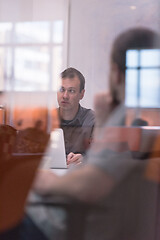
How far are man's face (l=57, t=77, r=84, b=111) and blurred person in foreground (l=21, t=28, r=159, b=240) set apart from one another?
413mm

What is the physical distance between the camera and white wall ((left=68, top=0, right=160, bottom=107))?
77 cm

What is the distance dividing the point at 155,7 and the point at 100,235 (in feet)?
3.14

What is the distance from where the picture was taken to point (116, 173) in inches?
24.6

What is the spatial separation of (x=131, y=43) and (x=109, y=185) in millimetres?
280

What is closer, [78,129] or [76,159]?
[76,159]

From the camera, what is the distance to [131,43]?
2.15 feet

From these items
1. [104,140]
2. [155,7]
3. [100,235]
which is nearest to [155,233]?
[100,235]

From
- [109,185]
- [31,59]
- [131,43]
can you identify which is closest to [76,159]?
[109,185]

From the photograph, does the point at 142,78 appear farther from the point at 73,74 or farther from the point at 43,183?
the point at 73,74

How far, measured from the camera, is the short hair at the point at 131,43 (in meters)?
0.65

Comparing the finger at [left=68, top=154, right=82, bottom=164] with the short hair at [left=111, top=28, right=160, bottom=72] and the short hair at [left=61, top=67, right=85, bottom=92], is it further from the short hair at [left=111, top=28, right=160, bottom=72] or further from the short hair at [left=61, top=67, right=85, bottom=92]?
the short hair at [left=61, top=67, right=85, bottom=92]


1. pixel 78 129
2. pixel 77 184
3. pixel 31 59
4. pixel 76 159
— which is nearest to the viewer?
pixel 77 184

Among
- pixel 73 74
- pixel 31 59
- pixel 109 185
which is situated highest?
pixel 31 59

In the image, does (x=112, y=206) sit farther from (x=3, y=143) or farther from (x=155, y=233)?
(x=3, y=143)
